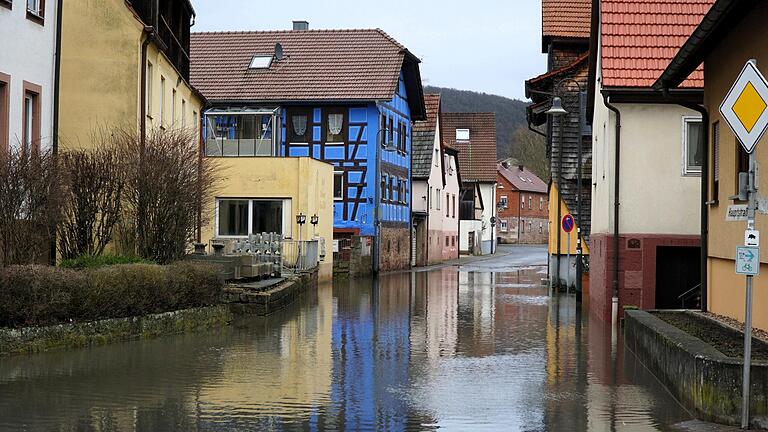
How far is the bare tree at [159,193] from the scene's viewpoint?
69.8ft

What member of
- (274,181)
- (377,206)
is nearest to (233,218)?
(274,181)

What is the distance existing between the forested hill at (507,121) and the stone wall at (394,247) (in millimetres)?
56671

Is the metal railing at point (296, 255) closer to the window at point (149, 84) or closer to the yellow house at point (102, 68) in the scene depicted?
the window at point (149, 84)

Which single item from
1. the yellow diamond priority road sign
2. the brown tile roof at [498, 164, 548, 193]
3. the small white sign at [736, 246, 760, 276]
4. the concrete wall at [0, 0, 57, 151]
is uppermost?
the brown tile roof at [498, 164, 548, 193]

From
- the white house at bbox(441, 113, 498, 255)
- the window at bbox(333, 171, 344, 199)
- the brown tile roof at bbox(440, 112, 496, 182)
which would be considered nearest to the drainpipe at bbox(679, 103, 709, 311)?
the window at bbox(333, 171, 344, 199)

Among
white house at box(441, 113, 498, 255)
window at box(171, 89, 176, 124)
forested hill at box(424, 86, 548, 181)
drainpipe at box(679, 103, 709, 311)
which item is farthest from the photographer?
forested hill at box(424, 86, 548, 181)

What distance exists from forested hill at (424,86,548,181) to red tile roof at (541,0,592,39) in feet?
235

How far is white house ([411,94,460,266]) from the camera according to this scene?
61.1 m

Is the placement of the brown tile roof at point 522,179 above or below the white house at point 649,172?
above

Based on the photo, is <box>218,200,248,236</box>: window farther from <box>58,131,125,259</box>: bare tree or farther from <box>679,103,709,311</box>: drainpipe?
<box>679,103,709,311</box>: drainpipe

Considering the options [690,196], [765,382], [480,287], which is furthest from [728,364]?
[480,287]

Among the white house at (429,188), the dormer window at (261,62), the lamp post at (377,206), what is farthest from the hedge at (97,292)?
the white house at (429,188)

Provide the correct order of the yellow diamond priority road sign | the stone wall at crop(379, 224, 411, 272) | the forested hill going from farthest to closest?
the forested hill < the stone wall at crop(379, 224, 411, 272) < the yellow diamond priority road sign

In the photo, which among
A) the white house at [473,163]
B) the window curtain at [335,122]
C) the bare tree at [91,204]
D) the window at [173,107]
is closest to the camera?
the bare tree at [91,204]
